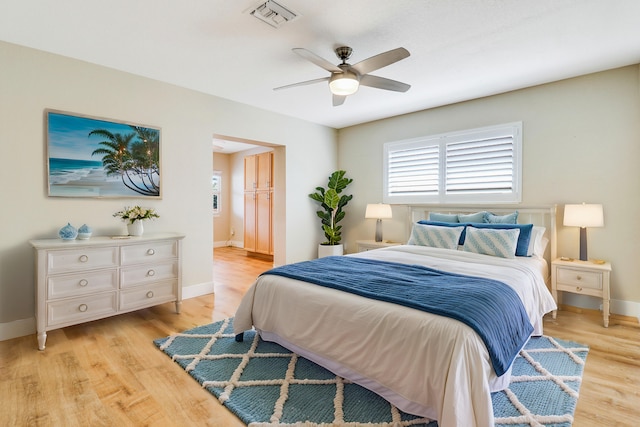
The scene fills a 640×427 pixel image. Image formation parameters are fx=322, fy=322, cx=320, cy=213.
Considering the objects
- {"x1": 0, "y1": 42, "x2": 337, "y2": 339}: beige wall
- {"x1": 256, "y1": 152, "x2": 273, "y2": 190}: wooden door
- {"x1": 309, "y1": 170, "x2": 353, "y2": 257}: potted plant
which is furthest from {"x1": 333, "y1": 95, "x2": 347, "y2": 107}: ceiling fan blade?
{"x1": 256, "y1": 152, "x2": 273, "y2": 190}: wooden door

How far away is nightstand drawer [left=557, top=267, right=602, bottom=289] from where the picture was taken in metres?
3.15

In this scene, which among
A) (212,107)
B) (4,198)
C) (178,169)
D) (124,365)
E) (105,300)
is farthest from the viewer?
(212,107)

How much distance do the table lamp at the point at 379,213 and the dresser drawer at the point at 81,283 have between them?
347cm

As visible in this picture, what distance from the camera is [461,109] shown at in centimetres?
447

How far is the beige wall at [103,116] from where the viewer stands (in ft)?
9.38

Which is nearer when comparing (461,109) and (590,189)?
(590,189)

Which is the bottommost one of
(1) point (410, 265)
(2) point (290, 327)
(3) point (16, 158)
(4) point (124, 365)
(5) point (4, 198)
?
(4) point (124, 365)

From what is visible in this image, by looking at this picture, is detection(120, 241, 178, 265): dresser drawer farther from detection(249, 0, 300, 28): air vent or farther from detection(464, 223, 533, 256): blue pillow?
detection(464, 223, 533, 256): blue pillow

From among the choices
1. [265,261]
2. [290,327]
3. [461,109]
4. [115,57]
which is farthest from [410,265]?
[265,261]

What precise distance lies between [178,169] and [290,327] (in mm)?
2569

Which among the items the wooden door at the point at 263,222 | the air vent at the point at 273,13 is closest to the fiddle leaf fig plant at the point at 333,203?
the wooden door at the point at 263,222

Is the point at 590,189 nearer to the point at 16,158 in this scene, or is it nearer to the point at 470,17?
the point at 470,17

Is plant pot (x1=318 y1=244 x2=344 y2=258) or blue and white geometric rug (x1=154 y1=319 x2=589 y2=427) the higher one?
plant pot (x1=318 y1=244 x2=344 y2=258)

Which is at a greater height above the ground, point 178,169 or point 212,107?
point 212,107
